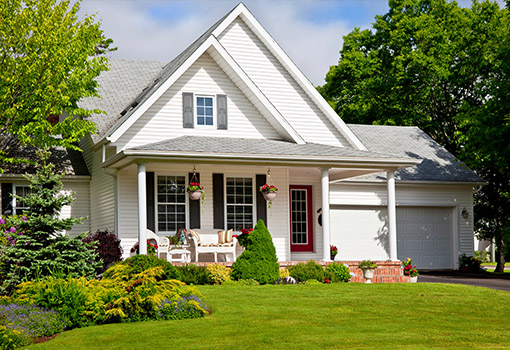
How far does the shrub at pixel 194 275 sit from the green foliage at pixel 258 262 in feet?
2.30

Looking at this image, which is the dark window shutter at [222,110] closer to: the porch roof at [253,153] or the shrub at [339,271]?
the porch roof at [253,153]

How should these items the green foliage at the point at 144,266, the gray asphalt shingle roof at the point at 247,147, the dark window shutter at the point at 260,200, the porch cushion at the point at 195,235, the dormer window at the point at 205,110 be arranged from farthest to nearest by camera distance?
the dark window shutter at the point at 260,200
the dormer window at the point at 205,110
the porch cushion at the point at 195,235
the gray asphalt shingle roof at the point at 247,147
the green foliage at the point at 144,266

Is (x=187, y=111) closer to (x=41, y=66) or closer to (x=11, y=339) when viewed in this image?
(x=41, y=66)

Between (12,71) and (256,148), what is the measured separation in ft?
22.6

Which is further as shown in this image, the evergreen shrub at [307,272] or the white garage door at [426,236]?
the white garage door at [426,236]

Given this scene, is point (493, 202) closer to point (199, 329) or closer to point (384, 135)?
point (384, 135)

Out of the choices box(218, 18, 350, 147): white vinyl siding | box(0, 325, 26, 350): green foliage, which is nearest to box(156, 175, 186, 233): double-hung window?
box(218, 18, 350, 147): white vinyl siding

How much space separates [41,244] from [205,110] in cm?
700

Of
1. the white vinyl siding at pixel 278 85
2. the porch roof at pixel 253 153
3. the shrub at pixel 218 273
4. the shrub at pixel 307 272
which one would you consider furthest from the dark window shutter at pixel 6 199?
the shrub at pixel 307 272

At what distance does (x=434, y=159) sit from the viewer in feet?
85.5

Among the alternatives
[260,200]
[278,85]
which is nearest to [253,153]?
[260,200]

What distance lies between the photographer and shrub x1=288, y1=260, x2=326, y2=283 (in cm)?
1695

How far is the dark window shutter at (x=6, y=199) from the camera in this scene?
20109 mm

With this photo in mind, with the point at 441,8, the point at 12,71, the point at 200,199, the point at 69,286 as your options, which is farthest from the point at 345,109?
the point at 69,286
